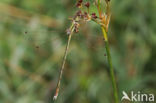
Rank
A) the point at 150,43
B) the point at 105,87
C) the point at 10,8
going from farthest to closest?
the point at 10,8 < the point at 150,43 < the point at 105,87

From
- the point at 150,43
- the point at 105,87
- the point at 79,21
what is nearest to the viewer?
the point at 79,21

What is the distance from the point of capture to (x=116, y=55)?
2855 millimetres

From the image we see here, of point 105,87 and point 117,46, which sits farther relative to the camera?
point 117,46

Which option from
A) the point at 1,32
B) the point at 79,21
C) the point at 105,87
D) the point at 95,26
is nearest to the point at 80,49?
the point at 95,26

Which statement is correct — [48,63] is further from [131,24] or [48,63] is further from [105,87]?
[131,24]

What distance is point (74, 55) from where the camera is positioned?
2.89m

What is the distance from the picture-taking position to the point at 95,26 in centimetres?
291

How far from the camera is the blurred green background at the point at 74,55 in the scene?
2684mm

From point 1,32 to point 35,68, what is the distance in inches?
15.8

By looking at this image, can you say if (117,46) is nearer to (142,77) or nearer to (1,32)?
(142,77)

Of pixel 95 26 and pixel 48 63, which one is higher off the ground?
pixel 95 26

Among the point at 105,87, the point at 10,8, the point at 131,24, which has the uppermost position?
the point at 10,8

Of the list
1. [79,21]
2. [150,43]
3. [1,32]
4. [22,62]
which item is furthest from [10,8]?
[79,21]

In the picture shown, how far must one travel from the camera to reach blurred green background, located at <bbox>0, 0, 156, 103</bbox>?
2.68 metres
